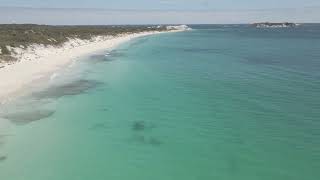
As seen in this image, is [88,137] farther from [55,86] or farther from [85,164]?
[55,86]

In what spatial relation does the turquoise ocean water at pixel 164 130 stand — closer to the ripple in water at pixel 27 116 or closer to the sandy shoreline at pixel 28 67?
the ripple in water at pixel 27 116

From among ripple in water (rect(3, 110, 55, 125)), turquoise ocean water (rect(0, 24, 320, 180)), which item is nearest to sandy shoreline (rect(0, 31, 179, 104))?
turquoise ocean water (rect(0, 24, 320, 180))

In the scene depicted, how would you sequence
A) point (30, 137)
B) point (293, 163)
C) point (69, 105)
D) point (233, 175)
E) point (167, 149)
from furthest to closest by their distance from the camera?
1. point (69, 105)
2. point (30, 137)
3. point (167, 149)
4. point (293, 163)
5. point (233, 175)

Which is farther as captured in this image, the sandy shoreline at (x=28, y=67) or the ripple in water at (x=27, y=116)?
A: the sandy shoreline at (x=28, y=67)

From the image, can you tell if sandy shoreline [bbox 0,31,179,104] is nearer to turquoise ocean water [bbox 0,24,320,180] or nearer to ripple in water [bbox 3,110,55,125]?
turquoise ocean water [bbox 0,24,320,180]

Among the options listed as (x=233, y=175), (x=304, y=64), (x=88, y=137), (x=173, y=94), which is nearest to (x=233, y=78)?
(x=173, y=94)

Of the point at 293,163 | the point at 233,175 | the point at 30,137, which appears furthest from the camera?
the point at 30,137

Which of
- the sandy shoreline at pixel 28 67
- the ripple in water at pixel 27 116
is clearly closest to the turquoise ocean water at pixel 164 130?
the ripple in water at pixel 27 116

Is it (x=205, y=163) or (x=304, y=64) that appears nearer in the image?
(x=205, y=163)

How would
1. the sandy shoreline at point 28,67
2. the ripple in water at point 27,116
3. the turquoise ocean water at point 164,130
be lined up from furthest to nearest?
the sandy shoreline at point 28,67 < the ripple in water at point 27,116 < the turquoise ocean water at point 164,130
